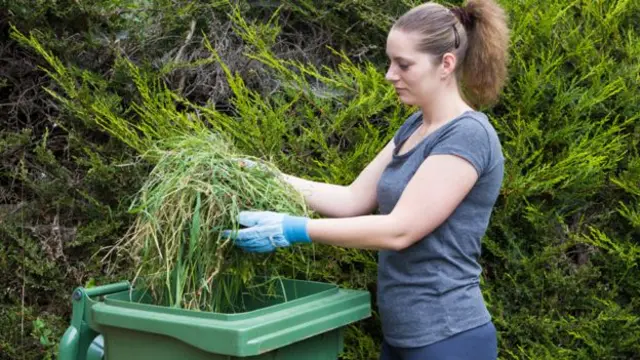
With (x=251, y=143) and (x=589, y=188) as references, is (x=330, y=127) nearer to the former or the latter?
(x=251, y=143)

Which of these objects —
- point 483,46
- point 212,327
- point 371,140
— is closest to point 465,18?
point 483,46

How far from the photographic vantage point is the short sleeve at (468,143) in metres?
2.12

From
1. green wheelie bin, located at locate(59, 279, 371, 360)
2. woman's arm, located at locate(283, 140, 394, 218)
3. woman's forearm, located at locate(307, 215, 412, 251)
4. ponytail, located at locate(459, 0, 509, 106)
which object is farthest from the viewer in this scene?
woman's arm, located at locate(283, 140, 394, 218)

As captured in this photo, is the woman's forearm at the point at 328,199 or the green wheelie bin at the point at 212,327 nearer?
the green wheelie bin at the point at 212,327

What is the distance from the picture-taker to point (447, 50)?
2311 millimetres

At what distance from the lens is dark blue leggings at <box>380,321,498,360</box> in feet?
7.14

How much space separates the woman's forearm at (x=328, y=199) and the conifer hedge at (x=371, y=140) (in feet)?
0.73

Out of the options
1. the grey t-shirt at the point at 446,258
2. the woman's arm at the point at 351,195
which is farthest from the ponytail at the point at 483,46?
the woman's arm at the point at 351,195

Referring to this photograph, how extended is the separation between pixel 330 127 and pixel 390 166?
79 cm

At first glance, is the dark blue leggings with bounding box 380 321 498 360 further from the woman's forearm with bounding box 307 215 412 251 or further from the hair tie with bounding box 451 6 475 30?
the hair tie with bounding box 451 6 475 30

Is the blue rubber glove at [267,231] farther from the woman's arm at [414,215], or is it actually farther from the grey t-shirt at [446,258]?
the grey t-shirt at [446,258]

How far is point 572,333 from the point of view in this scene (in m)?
3.00

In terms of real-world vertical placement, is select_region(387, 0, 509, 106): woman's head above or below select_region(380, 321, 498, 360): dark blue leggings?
above

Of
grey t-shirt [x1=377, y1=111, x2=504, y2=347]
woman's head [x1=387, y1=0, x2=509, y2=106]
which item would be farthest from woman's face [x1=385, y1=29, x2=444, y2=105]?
grey t-shirt [x1=377, y1=111, x2=504, y2=347]
